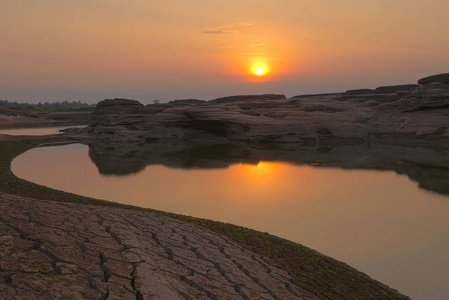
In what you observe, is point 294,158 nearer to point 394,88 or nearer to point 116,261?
point 116,261

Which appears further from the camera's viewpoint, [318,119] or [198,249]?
[318,119]

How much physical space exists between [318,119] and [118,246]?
1732 inches

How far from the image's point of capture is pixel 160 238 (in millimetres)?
8328

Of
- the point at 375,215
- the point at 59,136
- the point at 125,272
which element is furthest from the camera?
the point at 59,136

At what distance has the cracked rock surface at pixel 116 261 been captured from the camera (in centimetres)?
511

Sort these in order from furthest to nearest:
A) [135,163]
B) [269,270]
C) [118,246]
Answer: [135,163]
[269,270]
[118,246]

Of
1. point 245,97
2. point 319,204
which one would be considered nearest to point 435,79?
point 245,97

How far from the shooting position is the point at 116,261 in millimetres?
6281

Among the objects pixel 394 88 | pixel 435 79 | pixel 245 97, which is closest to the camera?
pixel 435 79

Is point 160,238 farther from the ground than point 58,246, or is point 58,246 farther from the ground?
point 58,246

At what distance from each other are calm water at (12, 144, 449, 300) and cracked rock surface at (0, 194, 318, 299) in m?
3.62

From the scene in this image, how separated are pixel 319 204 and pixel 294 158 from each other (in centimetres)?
1777

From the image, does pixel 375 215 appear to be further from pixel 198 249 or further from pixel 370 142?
pixel 370 142

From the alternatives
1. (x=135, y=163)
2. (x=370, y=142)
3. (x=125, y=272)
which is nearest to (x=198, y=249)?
(x=125, y=272)
